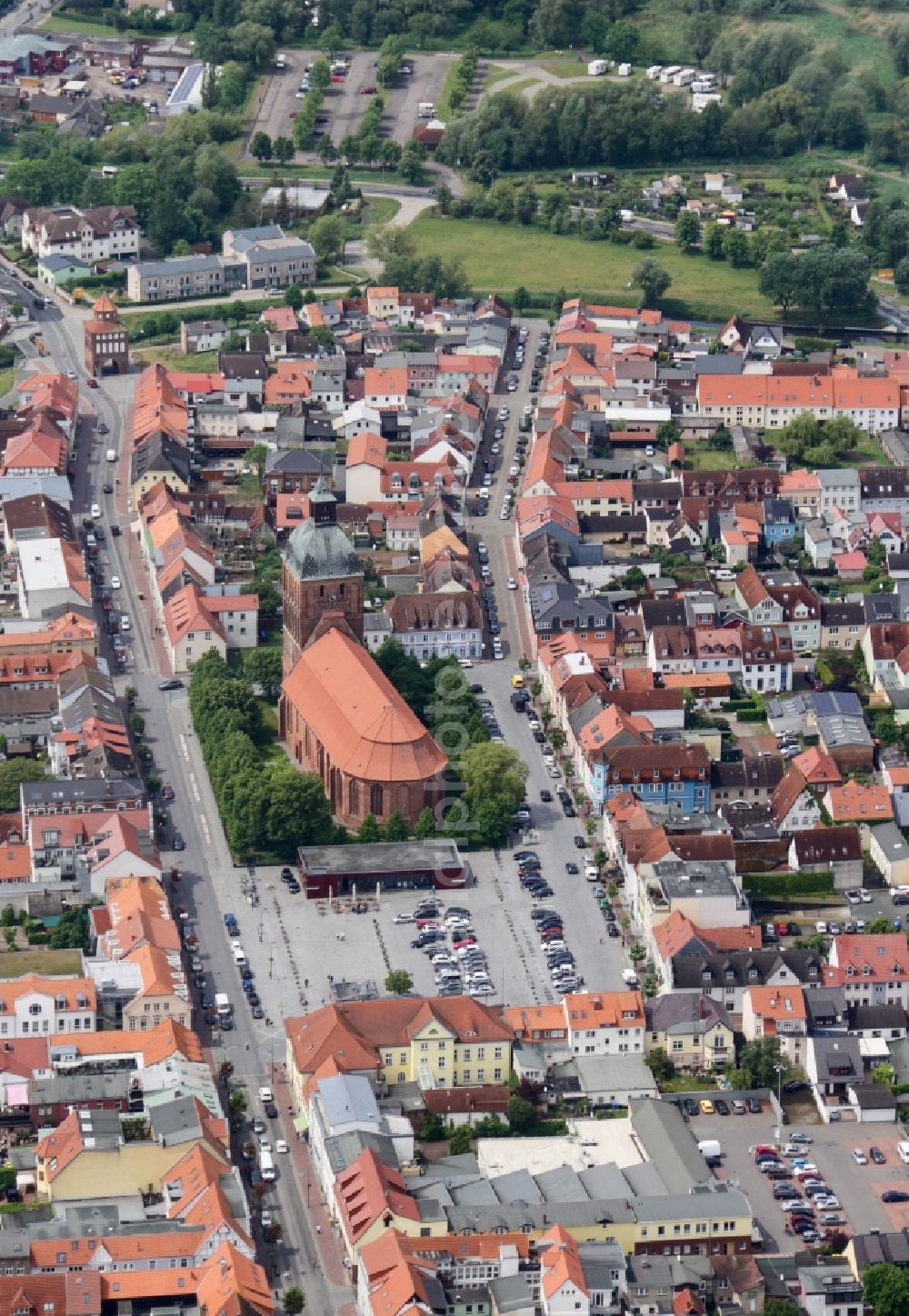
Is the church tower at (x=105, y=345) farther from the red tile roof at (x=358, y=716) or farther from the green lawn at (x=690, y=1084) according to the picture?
the green lawn at (x=690, y=1084)

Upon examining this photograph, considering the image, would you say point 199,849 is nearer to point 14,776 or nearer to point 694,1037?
point 14,776

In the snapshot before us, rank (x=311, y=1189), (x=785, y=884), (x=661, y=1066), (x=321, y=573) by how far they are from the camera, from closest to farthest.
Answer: (x=311, y=1189)
(x=661, y=1066)
(x=785, y=884)
(x=321, y=573)

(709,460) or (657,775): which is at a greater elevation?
(657,775)

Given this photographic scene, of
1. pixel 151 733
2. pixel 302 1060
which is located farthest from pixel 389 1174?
pixel 151 733

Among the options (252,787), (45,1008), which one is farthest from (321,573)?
(45,1008)

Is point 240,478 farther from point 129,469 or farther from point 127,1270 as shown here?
point 127,1270

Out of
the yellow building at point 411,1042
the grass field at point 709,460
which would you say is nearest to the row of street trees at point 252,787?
the yellow building at point 411,1042
